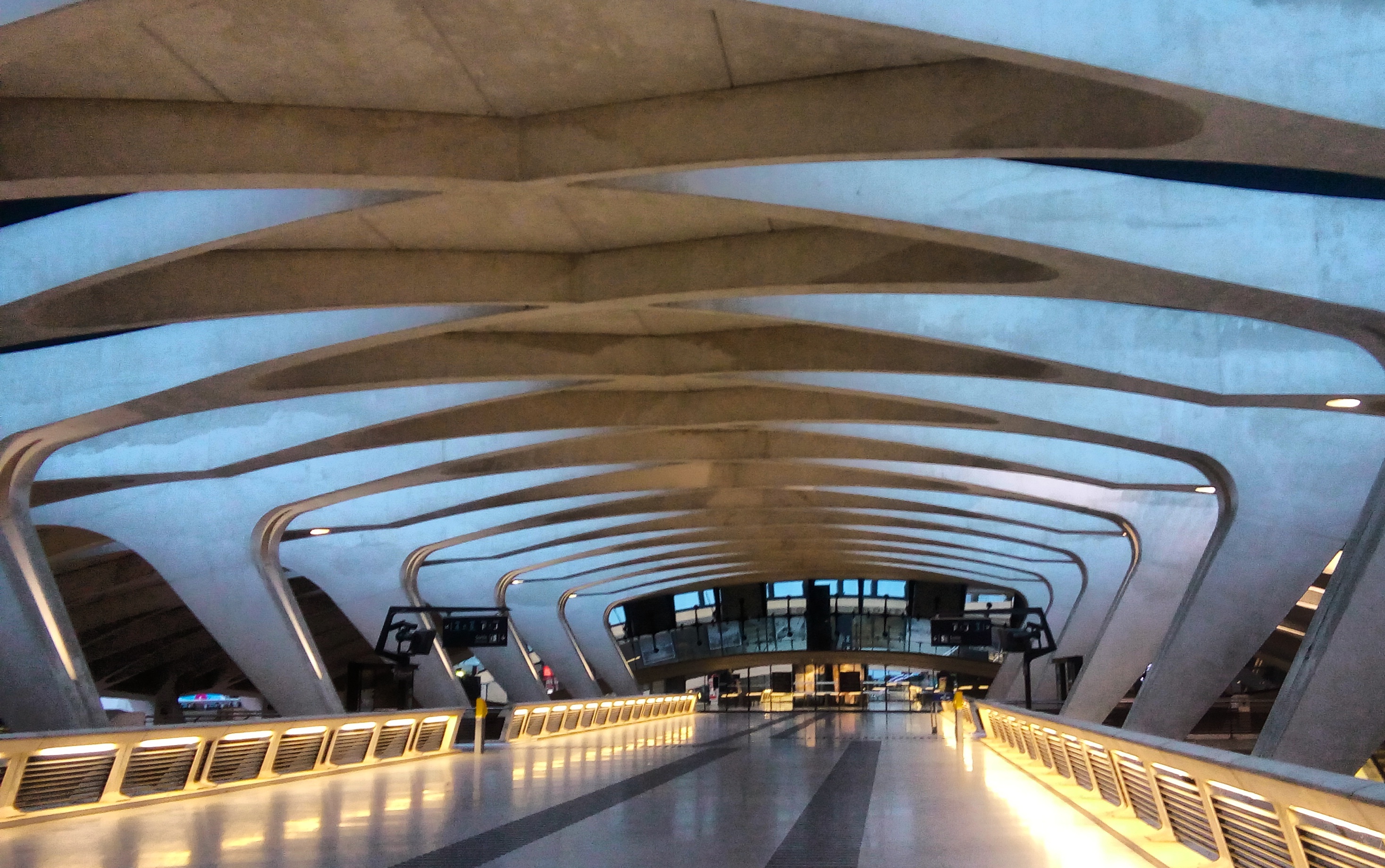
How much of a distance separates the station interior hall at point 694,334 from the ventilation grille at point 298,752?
9 cm

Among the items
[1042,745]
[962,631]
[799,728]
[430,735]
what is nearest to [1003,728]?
[1042,745]

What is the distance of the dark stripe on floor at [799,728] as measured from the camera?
2715 centimetres

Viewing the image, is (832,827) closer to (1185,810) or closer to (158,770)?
(1185,810)

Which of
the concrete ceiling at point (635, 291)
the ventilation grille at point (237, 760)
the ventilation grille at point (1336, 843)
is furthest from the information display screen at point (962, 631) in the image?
the ventilation grille at point (1336, 843)

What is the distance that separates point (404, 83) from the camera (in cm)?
837

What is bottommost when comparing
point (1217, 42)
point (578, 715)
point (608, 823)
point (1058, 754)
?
point (578, 715)

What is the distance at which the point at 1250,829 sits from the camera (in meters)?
6.14

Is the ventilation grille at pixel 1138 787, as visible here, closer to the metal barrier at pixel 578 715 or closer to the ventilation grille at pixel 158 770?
the ventilation grille at pixel 158 770

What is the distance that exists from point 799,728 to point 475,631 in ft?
32.3

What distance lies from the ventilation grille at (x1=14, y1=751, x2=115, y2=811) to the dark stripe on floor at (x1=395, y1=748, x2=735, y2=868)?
3896mm

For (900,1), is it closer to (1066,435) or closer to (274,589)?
(1066,435)

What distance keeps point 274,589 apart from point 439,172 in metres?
18.4

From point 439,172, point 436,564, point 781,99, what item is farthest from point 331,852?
point 436,564

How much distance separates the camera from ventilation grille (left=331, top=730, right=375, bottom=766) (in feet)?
52.9
